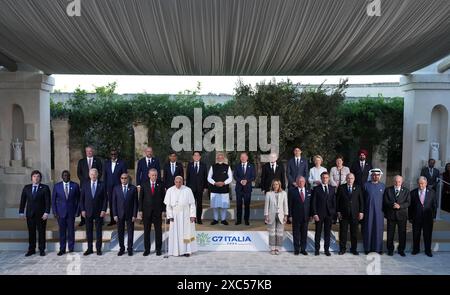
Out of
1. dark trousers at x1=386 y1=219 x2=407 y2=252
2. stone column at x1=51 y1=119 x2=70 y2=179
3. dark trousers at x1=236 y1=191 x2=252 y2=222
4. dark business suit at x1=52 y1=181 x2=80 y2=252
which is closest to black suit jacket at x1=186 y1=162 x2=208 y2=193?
dark trousers at x1=236 y1=191 x2=252 y2=222

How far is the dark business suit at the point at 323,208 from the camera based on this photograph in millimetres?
7430

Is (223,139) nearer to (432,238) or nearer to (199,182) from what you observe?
(199,182)

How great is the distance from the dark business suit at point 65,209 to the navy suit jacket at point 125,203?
0.72 meters

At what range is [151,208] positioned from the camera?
7.41 metres

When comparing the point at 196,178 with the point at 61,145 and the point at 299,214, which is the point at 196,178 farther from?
the point at 61,145

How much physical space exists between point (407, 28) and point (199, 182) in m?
4.60

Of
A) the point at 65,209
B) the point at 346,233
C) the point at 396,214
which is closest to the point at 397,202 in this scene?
the point at 396,214

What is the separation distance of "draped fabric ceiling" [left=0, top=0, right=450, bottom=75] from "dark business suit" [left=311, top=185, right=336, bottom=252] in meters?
2.71

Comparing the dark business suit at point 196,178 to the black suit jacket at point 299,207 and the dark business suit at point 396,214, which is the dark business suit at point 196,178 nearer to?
the black suit jacket at point 299,207

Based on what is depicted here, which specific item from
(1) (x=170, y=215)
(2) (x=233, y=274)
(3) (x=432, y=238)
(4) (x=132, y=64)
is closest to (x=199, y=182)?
(1) (x=170, y=215)

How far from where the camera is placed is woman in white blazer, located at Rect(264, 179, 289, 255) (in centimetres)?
743

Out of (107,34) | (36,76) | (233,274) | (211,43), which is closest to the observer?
(233,274)

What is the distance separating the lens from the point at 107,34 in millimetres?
7121

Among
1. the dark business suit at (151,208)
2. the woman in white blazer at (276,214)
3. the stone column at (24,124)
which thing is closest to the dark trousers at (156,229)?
the dark business suit at (151,208)
